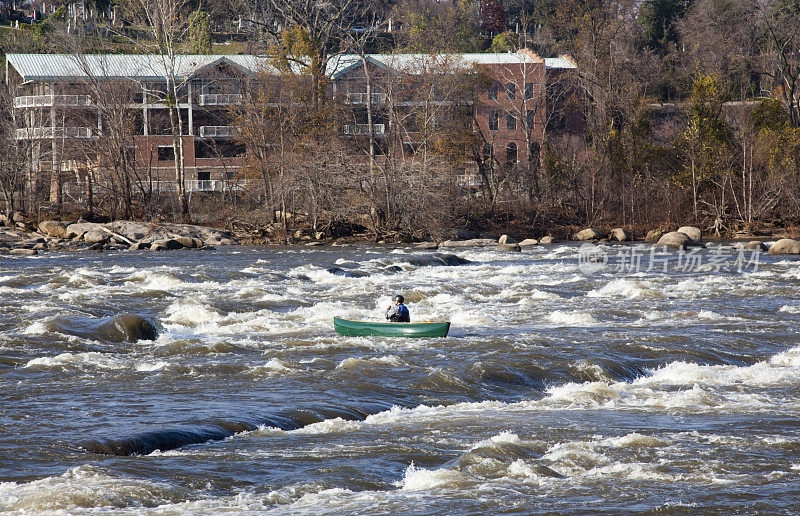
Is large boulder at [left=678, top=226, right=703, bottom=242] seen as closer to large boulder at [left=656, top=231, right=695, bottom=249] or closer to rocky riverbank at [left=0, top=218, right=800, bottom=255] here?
rocky riverbank at [left=0, top=218, right=800, bottom=255]

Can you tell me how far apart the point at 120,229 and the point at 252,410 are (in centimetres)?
2976

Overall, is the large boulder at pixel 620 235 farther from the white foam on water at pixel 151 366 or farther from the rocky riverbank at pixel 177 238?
the white foam on water at pixel 151 366

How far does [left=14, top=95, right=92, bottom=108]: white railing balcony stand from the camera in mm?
51125

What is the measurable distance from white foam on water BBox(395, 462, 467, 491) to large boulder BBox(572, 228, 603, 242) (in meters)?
33.9

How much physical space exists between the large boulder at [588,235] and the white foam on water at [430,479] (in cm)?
3392

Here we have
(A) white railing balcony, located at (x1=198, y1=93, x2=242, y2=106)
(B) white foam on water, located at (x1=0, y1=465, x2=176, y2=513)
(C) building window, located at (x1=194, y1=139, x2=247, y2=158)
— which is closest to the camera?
(B) white foam on water, located at (x1=0, y1=465, x2=176, y2=513)

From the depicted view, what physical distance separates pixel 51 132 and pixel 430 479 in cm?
4367

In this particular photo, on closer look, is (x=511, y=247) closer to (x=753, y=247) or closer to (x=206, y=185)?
(x=753, y=247)

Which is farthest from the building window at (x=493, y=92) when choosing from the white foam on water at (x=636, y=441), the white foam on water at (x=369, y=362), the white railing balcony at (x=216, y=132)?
the white foam on water at (x=636, y=441)

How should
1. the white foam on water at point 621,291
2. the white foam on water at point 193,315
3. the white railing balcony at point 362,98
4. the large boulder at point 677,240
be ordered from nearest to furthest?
the white foam on water at point 193,315, the white foam on water at point 621,291, the large boulder at point 677,240, the white railing balcony at point 362,98

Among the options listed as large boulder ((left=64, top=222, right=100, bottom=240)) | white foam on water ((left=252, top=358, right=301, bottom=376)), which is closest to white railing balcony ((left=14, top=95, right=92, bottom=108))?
large boulder ((left=64, top=222, right=100, bottom=240))

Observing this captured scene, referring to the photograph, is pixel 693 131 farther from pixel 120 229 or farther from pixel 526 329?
pixel 526 329

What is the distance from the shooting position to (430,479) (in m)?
10.1
